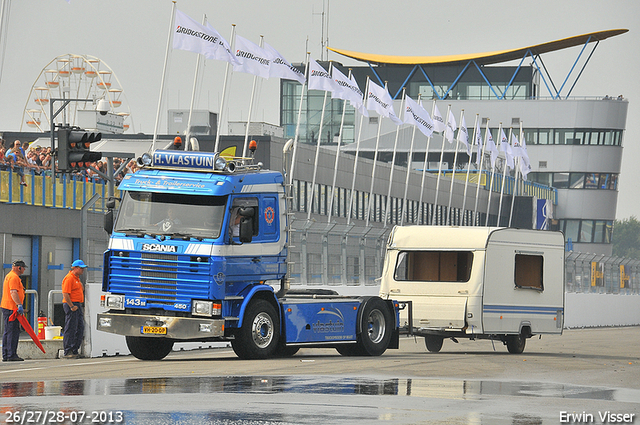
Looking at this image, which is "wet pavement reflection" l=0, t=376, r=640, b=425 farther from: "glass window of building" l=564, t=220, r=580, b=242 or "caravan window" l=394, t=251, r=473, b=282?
"glass window of building" l=564, t=220, r=580, b=242

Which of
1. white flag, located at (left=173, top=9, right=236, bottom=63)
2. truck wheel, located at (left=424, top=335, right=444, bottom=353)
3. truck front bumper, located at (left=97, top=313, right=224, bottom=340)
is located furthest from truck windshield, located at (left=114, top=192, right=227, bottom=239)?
white flag, located at (left=173, top=9, right=236, bottom=63)

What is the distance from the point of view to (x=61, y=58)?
70750mm

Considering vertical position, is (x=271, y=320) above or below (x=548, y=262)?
below

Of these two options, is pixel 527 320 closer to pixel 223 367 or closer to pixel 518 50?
pixel 223 367

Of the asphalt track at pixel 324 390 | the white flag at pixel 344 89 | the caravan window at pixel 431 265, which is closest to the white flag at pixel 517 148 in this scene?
the white flag at pixel 344 89

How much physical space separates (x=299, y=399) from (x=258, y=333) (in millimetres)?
6642

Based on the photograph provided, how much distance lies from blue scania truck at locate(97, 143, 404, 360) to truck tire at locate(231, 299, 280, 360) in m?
0.02

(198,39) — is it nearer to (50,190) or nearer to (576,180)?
(50,190)

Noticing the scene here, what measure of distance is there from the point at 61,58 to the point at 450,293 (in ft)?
170

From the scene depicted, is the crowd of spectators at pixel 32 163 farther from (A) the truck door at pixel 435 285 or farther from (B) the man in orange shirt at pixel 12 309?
(B) the man in orange shirt at pixel 12 309

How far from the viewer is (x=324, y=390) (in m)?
13.6

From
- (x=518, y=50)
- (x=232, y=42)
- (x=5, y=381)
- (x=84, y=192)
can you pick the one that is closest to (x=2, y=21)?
(x=5, y=381)

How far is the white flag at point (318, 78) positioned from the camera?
40.0 meters

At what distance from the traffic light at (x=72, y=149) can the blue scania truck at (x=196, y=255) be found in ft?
6.19
